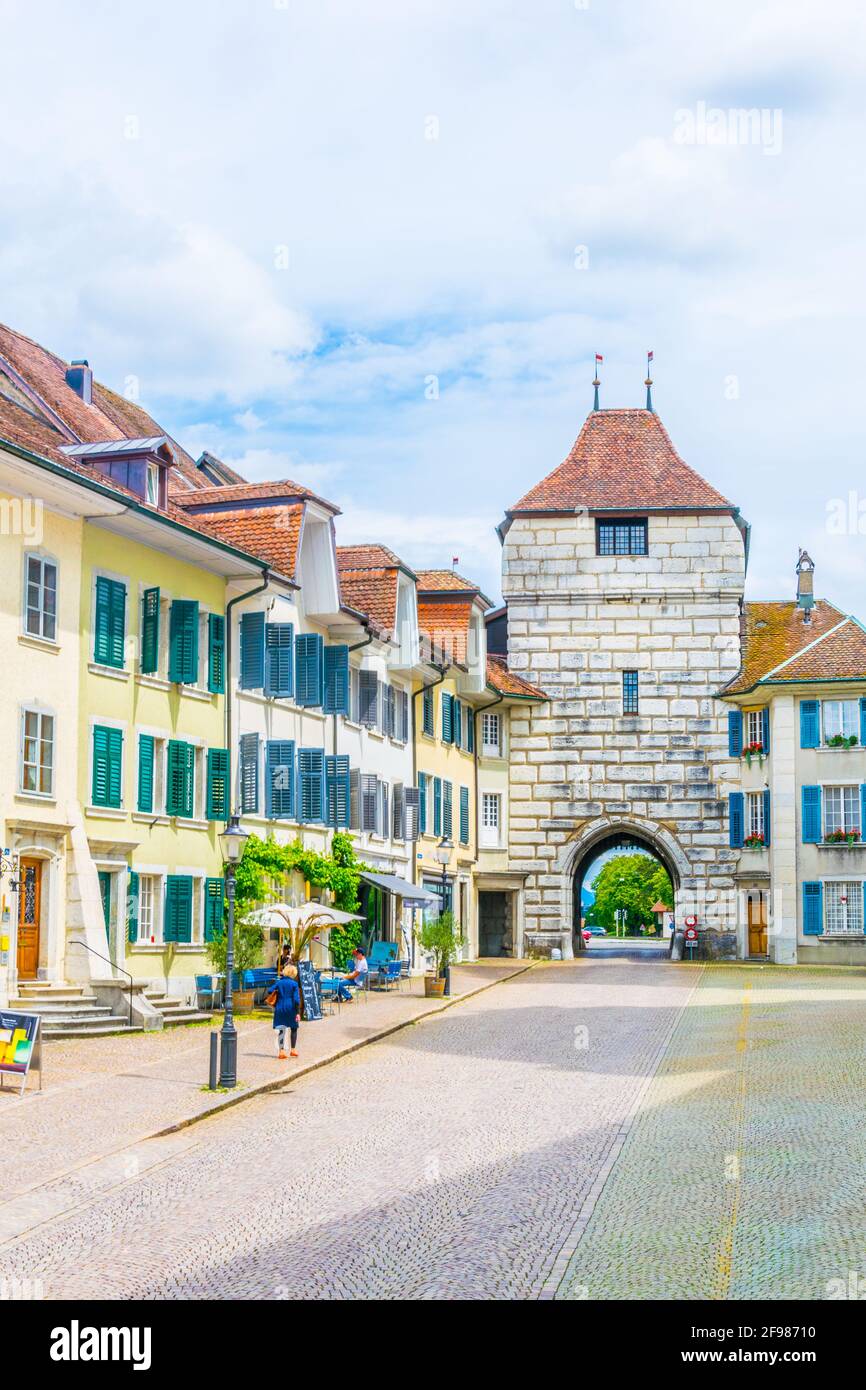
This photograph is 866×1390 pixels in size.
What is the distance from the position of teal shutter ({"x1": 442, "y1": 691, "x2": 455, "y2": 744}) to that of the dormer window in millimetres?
9012

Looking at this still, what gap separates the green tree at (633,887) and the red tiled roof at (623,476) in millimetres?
54691

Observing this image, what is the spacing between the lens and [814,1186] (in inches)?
582

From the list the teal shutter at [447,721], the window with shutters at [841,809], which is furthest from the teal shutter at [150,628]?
the window with shutters at [841,809]

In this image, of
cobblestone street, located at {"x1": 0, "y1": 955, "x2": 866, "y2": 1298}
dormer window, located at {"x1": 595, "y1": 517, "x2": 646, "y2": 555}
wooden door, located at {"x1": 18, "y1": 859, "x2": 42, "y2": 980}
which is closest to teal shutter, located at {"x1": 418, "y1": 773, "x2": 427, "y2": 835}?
dormer window, located at {"x1": 595, "y1": 517, "x2": 646, "y2": 555}

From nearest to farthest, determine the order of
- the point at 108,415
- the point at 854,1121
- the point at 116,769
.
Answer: the point at 854,1121 < the point at 116,769 < the point at 108,415

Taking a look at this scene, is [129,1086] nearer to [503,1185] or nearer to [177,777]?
[503,1185]

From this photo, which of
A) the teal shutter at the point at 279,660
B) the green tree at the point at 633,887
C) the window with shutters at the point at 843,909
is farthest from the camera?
the green tree at the point at 633,887

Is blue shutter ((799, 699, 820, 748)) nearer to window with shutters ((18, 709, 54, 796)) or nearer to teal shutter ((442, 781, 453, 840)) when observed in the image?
teal shutter ((442, 781, 453, 840))

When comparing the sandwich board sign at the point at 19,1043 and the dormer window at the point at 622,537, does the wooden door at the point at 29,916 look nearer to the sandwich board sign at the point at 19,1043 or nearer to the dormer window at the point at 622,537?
the sandwich board sign at the point at 19,1043

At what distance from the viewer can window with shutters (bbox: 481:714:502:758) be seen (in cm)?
5616

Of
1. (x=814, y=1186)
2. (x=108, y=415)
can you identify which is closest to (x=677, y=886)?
(x=108, y=415)

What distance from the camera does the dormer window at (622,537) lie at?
57.4 m
